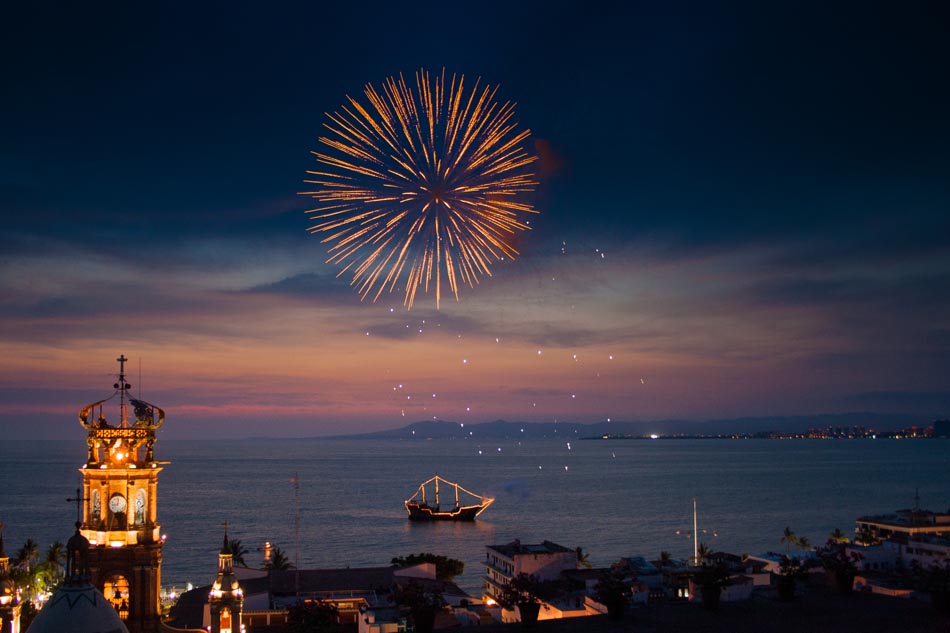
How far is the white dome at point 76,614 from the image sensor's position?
615 inches

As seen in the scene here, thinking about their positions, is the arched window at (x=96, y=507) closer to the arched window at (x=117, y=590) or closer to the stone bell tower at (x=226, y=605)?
the arched window at (x=117, y=590)

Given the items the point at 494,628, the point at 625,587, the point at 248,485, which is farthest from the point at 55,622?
the point at 248,485

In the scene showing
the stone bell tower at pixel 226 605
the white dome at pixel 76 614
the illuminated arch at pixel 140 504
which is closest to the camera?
Answer: the white dome at pixel 76 614

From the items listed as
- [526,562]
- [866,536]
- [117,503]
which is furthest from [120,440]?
[866,536]

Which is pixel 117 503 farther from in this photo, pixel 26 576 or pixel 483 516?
pixel 483 516

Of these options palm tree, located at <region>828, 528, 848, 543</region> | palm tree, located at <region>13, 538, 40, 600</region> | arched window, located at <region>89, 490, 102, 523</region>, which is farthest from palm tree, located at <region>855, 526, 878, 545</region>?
palm tree, located at <region>13, 538, 40, 600</region>

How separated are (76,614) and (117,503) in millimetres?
16583

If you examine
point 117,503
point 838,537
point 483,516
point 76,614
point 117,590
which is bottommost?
point 483,516

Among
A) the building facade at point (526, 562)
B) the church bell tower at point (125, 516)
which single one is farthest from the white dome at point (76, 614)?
the building facade at point (526, 562)

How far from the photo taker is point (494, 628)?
38.7 feet

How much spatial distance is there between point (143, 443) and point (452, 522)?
391ft

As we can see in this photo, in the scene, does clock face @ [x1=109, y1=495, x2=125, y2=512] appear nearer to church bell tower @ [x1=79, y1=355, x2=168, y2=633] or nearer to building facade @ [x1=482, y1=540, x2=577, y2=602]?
church bell tower @ [x1=79, y1=355, x2=168, y2=633]

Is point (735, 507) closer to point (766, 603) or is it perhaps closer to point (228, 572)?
point (228, 572)

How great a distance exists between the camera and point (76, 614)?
15758 millimetres
